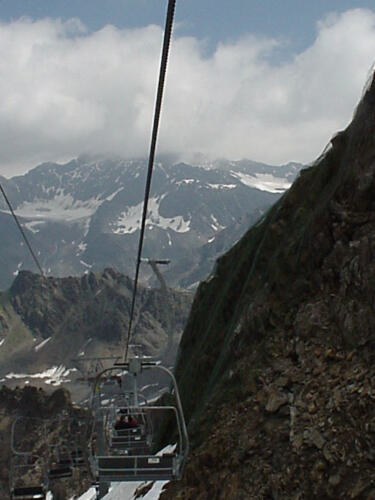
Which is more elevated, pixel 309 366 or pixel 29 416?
pixel 309 366

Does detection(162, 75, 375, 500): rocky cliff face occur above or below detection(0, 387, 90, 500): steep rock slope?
above

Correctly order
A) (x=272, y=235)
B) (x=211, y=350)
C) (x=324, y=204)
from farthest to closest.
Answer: (x=211, y=350), (x=272, y=235), (x=324, y=204)

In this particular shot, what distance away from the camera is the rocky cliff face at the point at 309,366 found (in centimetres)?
1695

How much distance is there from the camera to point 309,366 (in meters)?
20.7

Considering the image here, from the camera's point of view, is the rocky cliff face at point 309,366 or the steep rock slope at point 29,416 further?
the steep rock slope at point 29,416

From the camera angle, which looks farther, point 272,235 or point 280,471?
point 272,235

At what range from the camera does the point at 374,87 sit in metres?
26.0

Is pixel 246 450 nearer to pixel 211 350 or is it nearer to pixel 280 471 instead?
pixel 280 471

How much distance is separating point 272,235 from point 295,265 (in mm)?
7899

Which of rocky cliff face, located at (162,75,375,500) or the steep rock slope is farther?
the steep rock slope

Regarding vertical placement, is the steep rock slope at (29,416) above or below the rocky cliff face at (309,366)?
below

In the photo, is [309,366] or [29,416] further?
[29,416]

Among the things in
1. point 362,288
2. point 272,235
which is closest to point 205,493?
point 362,288

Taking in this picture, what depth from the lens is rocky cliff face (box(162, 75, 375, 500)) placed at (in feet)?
55.6
